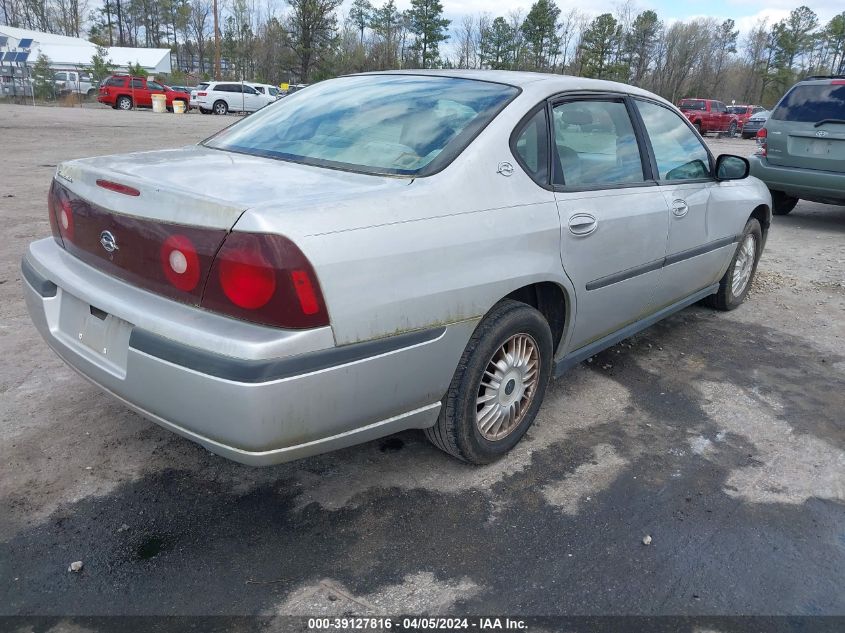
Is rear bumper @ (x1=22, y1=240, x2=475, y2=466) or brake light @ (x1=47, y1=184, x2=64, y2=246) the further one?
brake light @ (x1=47, y1=184, x2=64, y2=246)

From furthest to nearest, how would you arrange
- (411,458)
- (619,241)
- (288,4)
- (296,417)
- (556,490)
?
(288,4), (619,241), (411,458), (556,490), (296,417)

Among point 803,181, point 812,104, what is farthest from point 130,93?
point 803,181

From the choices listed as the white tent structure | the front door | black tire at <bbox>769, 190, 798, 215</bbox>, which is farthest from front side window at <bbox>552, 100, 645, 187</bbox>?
the white tent structure

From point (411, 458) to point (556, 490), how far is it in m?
0.63

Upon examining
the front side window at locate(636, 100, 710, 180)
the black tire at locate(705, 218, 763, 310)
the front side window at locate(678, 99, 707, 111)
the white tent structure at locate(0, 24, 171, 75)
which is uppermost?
the white tent structure at locate(0, 24, 171, 75)

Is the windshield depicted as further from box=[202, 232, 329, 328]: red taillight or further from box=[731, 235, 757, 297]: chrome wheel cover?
box=[731, 235, 757, 297]: chrome wheel cover

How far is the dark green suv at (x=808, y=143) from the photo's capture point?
7.79 metres

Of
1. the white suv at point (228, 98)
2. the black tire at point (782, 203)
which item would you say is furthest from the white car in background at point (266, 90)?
the black tire at point (782, 203)

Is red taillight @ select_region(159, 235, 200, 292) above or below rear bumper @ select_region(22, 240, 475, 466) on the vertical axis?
above

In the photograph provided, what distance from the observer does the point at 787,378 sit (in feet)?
13.2

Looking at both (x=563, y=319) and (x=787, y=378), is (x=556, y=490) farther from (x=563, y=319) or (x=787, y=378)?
(x=787, y=378)

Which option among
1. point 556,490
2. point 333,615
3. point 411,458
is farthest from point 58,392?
point 556,490

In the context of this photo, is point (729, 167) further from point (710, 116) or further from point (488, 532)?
point (710, 116)

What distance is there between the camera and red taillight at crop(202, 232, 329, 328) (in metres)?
1.97
